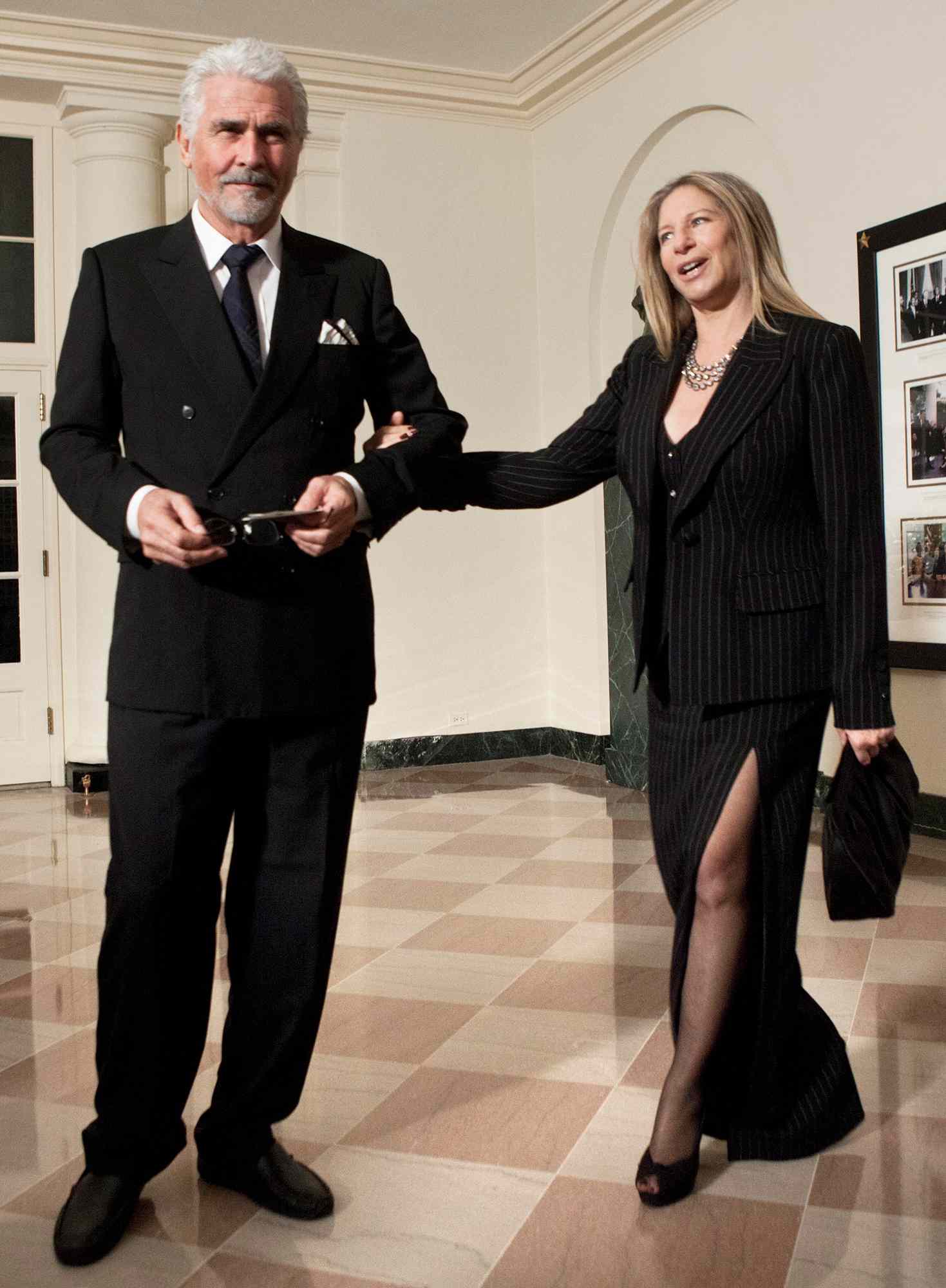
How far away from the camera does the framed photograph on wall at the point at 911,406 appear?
5.29m

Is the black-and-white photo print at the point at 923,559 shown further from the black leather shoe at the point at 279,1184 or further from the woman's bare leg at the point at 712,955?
the black leather shoe at the point at 279,1184

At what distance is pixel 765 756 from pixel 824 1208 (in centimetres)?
80

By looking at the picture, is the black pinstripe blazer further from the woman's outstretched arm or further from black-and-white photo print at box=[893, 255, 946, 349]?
black-and-white photo print at box=[893, 255, 946, 349]

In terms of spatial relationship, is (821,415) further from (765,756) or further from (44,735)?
(44,735)

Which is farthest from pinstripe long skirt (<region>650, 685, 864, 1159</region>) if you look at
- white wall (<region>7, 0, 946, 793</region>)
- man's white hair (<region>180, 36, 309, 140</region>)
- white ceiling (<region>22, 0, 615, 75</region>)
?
white ceiling (<region>22, 0, 615, 75</region>)

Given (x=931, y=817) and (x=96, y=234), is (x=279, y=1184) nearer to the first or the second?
(x=931, y=817)

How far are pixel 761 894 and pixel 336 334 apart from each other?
1267 millimetres

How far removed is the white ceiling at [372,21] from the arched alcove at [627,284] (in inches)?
32.3

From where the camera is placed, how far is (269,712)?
2.21 meters

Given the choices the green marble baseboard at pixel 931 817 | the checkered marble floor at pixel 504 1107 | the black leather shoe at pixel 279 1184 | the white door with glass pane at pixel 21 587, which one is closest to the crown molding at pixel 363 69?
the white door with glass pane at pixel 21 587

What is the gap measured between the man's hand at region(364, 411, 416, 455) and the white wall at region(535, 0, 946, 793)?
12.1 feet

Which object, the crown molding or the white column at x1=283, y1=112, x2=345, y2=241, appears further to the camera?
the white column at x1=283, y1=112, x2=345, y2=241

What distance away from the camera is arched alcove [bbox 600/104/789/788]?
6664 mm

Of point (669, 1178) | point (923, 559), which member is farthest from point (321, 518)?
point (923, 559)
